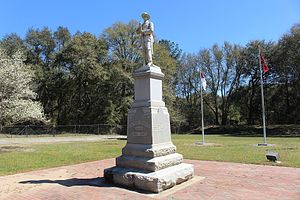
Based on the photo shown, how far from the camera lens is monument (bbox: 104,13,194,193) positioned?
6875 millimetres

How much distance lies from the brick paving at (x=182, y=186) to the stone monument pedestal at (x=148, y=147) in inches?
10.9

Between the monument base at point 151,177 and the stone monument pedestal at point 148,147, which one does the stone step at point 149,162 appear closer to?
the stone monument pedestal at point 148,147

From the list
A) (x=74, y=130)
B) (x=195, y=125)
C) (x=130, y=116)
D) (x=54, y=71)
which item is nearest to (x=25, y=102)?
(x=130, y=116)

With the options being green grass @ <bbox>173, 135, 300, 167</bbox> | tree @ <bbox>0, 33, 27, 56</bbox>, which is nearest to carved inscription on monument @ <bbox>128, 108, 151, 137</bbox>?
green grass @ <bbox>173, 135, 300, 167</bbox>

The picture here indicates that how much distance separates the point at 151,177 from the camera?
651 cm

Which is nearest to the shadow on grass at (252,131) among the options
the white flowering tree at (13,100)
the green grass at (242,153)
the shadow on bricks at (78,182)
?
the green grass at (242,153)

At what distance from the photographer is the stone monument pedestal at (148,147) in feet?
22.5

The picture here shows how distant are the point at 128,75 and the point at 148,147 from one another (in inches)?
1153

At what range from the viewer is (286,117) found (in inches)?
1823

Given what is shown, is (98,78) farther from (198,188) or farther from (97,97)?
(198,188)

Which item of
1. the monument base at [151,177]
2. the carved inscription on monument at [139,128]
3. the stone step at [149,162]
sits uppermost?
the carved inscription on monument at [139,128]

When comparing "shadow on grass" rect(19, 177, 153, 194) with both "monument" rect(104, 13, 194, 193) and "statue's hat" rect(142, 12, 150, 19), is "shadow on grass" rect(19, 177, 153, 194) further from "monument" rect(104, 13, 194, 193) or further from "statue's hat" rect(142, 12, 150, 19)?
Result: "statue's hat" rect(142, 12, 150, 19)

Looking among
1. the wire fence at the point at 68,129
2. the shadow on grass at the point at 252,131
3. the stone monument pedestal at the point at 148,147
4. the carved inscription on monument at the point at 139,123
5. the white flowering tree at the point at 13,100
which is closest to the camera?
the stone monument pedestal at the point at 148,147

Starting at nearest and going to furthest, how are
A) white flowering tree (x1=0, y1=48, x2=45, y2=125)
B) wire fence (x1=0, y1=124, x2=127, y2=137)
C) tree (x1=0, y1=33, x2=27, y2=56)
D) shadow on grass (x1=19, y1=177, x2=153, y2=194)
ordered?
shadow on grass (x1=19, y1=177, x2=153, y2=194) < white flowering tree (x1=0, y1=48, x2=45, y2=125) < wire fence (x1=0, y1=124, x2=127, y2=137) < tree (x1=0, y1=33, x2=27, y2=56)
